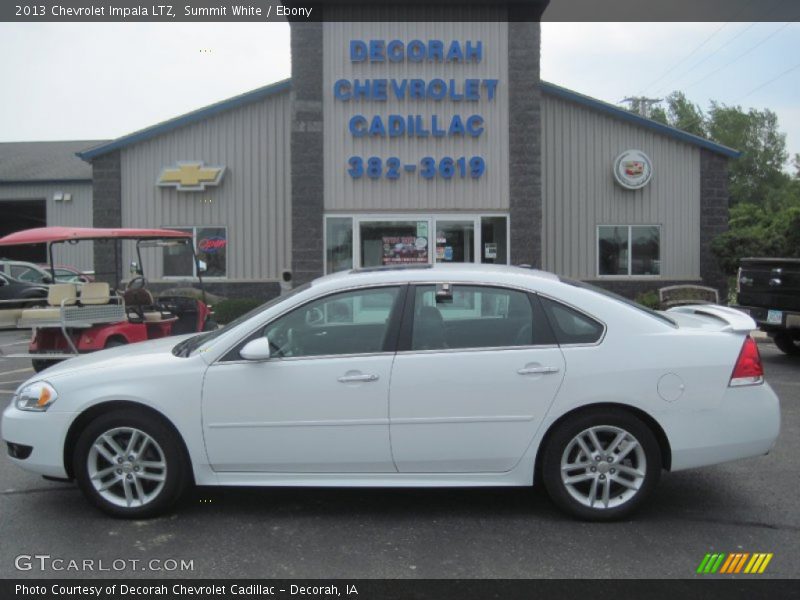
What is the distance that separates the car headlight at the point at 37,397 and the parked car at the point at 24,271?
1614 centimetres

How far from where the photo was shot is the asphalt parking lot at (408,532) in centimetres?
412

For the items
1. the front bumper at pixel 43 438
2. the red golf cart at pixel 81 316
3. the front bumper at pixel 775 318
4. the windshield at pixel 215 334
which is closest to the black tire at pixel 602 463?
the windshield at pixel 215 334

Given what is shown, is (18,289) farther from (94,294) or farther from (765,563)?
(765,563)

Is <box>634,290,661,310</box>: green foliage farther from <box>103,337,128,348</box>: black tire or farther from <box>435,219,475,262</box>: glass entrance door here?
<box>103,337,128,348</box>: black tire

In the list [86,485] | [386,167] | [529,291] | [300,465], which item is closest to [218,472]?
[300,465]

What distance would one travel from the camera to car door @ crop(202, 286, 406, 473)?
15.4ft

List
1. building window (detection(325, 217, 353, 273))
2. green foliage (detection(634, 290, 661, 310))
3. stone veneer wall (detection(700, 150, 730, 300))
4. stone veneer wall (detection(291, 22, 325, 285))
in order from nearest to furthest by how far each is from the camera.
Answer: stone veneer wall (detection(291, 22, 325, 285)) → building window (detection(325, 217, 353, 273)) → green foliage (detection(634, 290, 661, 310)) → stone veneer wall (detection(700, 150, 730, 300))

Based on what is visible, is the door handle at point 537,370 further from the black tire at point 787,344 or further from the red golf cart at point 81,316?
the black tire at point 787,344

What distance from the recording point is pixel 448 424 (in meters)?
4.67

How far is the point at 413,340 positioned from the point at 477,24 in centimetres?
1228

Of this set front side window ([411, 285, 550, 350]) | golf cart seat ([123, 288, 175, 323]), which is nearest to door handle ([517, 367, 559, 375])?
front side window ([411, 285, 550, 350])

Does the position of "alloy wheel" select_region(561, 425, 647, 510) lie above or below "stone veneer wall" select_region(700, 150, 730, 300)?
below

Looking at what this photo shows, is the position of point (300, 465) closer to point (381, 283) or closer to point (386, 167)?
point (381, 283)
